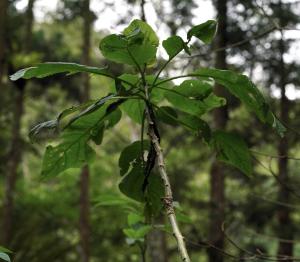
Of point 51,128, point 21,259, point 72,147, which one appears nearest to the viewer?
point 51,128

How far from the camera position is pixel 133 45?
1333 millimetres

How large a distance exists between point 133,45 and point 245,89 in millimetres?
344

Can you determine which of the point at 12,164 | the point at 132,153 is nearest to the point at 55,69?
the point at 132,153

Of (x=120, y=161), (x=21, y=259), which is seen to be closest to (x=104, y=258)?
(x=21, y=259)

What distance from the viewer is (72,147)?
161 centimetres

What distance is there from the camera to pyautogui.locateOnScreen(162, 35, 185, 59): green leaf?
4.40 ft

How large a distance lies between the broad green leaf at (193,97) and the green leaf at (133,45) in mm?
173

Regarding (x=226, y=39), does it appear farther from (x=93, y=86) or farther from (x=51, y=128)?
(x=93, y=86)

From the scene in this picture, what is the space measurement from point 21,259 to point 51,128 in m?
9.56

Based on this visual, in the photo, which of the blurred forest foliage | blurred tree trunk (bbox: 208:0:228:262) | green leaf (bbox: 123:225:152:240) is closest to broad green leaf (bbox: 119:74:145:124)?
green leaf (bbox: 123:225:152:240)

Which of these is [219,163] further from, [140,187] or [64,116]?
[64,116]

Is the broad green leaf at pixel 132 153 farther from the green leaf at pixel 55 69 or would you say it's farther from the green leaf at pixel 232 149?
the green leaf at pixel 55 69

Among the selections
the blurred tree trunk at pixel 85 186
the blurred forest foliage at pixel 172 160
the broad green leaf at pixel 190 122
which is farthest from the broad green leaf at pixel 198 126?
the blurred tree trunk at pixel 85 186

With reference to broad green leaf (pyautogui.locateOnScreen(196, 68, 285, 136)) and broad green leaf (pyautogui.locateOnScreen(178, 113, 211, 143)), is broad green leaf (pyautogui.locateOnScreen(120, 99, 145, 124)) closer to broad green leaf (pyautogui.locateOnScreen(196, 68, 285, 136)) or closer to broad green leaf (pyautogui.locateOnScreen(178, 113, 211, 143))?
broad green leaf (pyautogui.locateOnScreen(178, 113, 211, 143))
